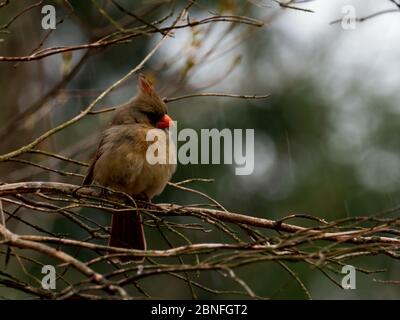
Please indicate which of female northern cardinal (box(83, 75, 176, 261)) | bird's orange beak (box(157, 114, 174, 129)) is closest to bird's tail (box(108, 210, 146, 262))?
female northern cardinal (box(83, 75, 176, 261))

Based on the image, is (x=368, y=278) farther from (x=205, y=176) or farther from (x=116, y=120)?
(x=116, y=120)

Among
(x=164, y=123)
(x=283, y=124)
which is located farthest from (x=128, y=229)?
(x=283, y=124)

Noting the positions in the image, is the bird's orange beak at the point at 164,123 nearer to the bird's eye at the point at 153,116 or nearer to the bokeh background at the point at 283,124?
the bird's eye at the point at 153,116

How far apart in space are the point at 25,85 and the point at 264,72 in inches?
130

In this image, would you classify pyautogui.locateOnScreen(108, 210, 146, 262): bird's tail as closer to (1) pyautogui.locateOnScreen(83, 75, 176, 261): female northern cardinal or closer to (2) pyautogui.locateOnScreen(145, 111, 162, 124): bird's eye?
(1) pyautogui.locateOnScreen(83, 75, 176, 261): female northern cardinal

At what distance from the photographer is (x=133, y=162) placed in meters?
4.55

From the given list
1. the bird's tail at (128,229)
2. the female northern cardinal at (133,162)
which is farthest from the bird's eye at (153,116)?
the bird's tail at (128,229)

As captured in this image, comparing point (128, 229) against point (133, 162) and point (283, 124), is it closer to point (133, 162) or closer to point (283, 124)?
point (133, 162)

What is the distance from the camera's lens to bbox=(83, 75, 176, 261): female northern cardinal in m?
4.54

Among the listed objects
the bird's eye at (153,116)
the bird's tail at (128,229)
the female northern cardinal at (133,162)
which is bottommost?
the bird's tail at (128,229)

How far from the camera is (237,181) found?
9695 mm

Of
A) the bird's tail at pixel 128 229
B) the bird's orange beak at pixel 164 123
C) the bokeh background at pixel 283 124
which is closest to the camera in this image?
the bird's tail at pixel 128 229

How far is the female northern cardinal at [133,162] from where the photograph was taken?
4539 millimetres
